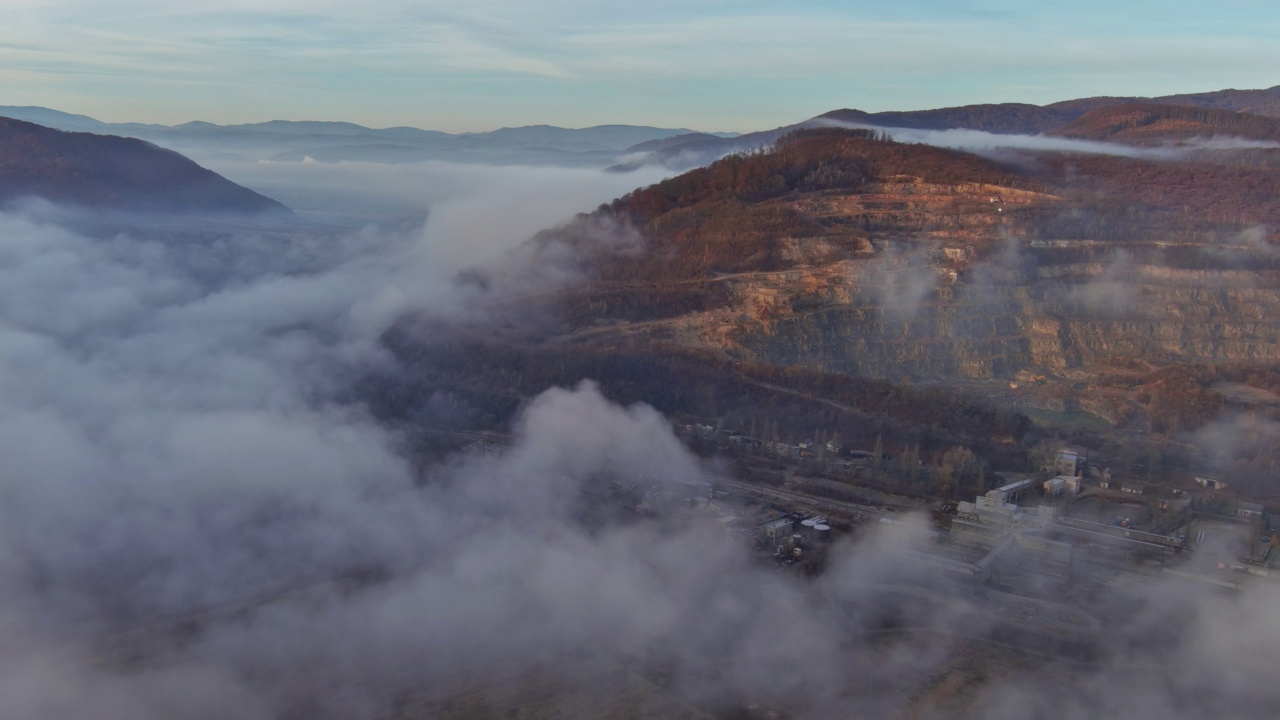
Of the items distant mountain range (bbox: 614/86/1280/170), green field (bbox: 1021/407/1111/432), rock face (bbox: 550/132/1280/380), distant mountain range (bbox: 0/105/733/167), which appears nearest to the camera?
green field (bbox: 1021/407/1111/432)

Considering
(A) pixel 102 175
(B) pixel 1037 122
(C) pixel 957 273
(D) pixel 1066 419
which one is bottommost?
(D) pixel 1066 419

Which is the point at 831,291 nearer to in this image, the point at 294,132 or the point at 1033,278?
the point at 1033,278

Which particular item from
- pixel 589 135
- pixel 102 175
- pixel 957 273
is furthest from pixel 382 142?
pixel 957 273

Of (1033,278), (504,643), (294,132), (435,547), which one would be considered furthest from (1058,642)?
(294,132)

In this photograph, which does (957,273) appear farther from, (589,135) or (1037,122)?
(589,135)

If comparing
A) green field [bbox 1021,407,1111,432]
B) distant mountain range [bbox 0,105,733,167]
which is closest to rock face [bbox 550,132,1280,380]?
green field [bbox 1021,407,1111,432]

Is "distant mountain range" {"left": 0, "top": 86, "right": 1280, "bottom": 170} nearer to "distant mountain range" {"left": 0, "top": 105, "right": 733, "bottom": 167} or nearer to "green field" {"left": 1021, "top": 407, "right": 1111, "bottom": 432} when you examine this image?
"distant mountain range" {"left": 0, "top": 105, "right": 733, "bottom": 167}

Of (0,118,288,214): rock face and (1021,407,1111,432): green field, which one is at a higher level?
(0,118,288,214): rock face
